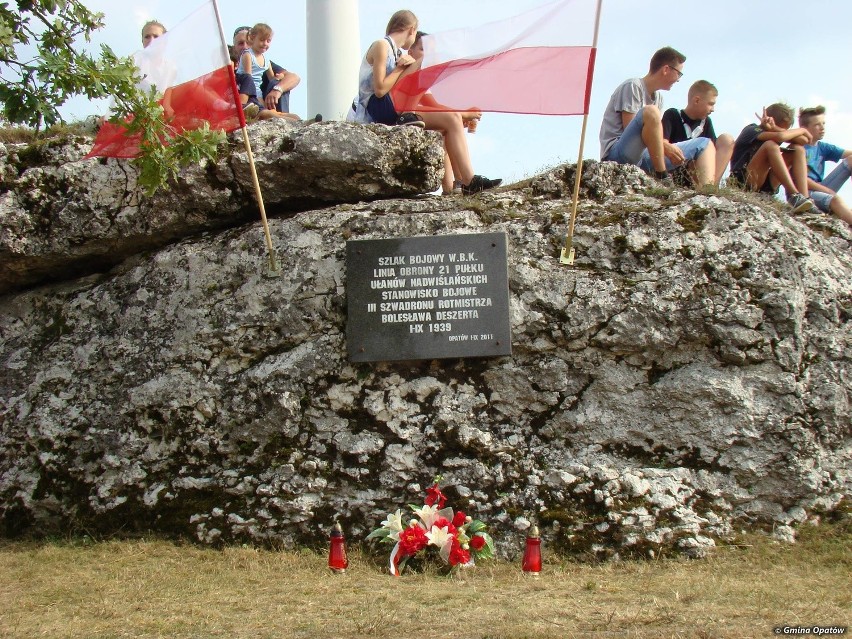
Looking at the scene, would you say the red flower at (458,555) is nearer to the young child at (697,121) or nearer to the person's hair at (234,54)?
the young child at (697,121)

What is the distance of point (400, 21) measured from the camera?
7762 millimetres

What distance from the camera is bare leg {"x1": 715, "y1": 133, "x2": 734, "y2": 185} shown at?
8197mm

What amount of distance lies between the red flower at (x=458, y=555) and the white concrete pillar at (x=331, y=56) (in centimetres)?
755

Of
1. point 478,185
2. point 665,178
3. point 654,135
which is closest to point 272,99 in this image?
point 478,185

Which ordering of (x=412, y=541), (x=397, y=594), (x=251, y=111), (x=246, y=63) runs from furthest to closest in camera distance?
(x=246, y=63)
(x=251, y=111)
(x=412, y=541)
(x=397, y=594)

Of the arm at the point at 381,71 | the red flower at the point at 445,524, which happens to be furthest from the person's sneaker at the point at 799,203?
the red flower at the point at 445,524

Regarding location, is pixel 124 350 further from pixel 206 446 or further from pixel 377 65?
pixel 377 65

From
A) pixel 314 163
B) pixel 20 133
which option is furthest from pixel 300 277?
pixel 20 133

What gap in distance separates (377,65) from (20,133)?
11.3 ft

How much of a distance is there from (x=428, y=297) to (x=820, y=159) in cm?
492

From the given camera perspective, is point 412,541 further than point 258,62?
No

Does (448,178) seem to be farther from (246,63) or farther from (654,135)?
(246,63)

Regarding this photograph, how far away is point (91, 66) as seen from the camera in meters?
5.77

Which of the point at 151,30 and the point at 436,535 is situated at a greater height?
the point at 151,30
